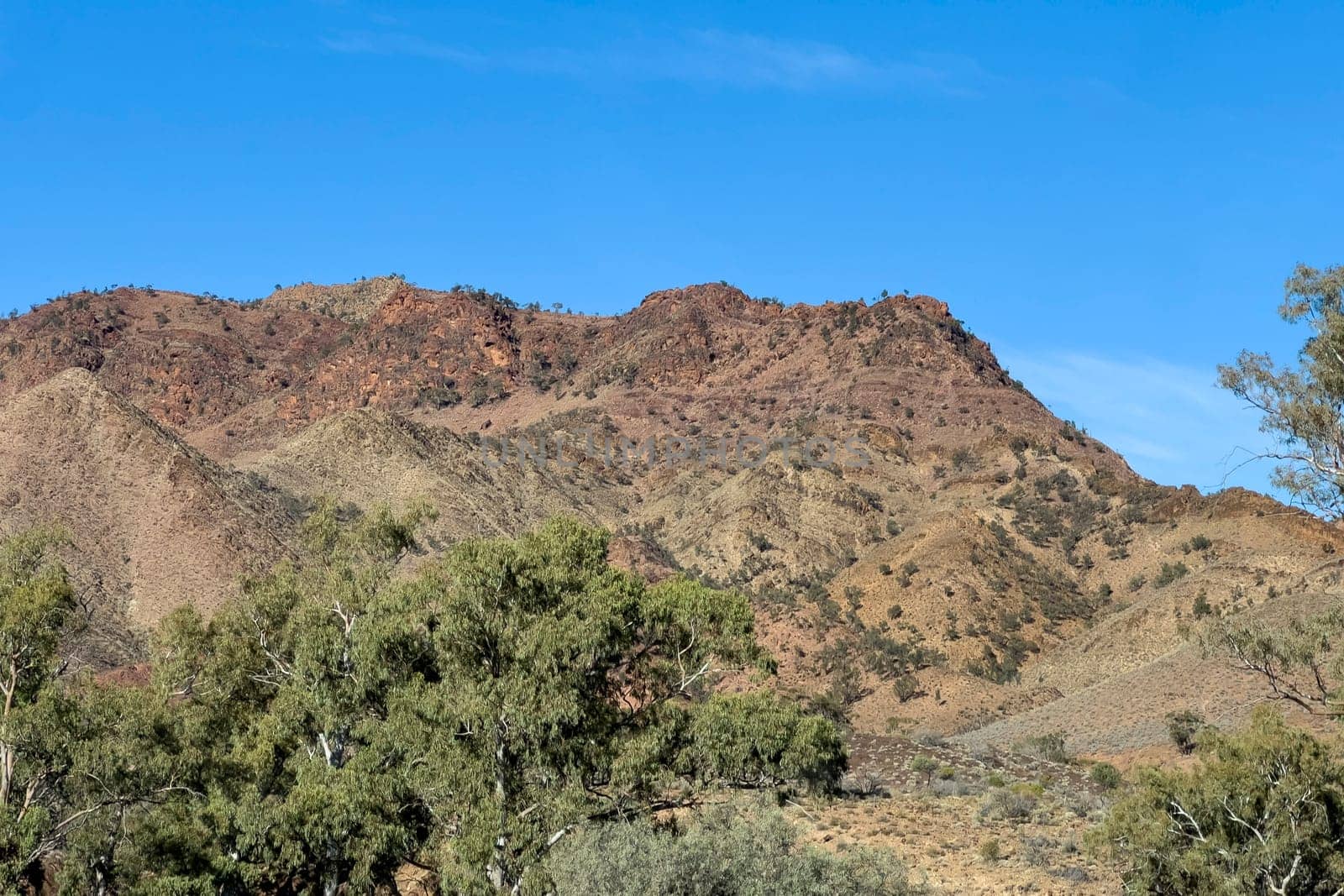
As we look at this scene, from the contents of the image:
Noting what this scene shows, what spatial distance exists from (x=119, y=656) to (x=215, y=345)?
10995 centimetres

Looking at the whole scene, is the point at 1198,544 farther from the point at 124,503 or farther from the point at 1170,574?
the point at 124,503

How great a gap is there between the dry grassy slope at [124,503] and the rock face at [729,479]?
174 mm

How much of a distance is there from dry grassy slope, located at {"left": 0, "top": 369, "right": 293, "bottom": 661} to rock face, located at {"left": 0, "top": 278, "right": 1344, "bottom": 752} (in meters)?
0.17

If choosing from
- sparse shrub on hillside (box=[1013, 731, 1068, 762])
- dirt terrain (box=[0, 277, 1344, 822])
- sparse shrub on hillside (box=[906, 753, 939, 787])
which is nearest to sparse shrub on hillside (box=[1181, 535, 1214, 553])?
dirt terrain (box=[0, 277, 1344, 822])

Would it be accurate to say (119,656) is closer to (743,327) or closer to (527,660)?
(527,660)

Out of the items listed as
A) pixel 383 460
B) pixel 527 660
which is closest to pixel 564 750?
pixel 527 660

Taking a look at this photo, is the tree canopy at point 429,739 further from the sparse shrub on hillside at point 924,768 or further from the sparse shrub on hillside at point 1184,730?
the sparse shrub on hillside at point 1184,730

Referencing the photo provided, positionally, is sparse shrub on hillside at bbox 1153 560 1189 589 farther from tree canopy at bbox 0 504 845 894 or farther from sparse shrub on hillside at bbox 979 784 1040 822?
tree canopy at bbox 0 504 845 894

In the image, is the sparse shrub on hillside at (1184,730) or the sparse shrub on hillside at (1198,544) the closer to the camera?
the sparse shrub on hillside at (1184,730)

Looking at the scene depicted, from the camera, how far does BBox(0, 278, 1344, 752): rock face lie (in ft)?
206

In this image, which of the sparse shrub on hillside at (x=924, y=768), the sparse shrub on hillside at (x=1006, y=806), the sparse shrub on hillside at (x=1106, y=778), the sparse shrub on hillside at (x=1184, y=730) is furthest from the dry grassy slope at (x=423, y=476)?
the sparse shrub on hillside at (x=1006, y=806)

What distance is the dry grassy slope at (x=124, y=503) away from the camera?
57031mm

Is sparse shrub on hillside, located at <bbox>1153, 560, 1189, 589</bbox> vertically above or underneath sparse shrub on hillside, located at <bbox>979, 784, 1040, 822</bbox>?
above

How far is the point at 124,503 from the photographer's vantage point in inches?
2547
